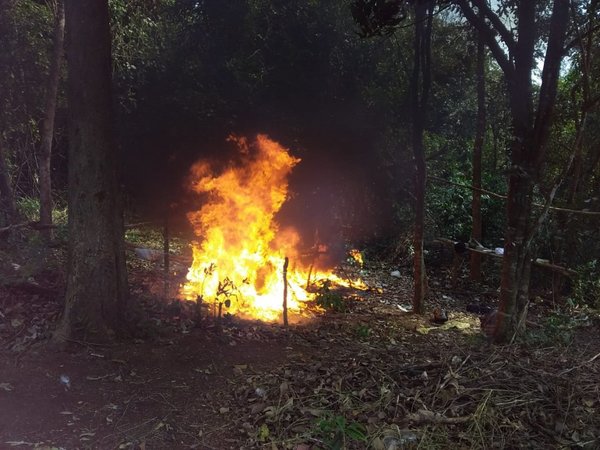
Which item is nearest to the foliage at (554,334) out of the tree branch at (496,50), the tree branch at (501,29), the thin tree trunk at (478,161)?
the tree branch at (496,50)

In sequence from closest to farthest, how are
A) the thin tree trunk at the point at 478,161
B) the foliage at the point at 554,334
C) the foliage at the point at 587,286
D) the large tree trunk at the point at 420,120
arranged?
1. the foliage at the point at 554,334
2. the large tree trunk at the point at 420,120
3. the foliage at the point at 587,286
4. the thin tree trunk at the point at 478,161

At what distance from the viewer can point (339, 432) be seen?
3.45 metres

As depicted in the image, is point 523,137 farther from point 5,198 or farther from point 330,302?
point 5,198

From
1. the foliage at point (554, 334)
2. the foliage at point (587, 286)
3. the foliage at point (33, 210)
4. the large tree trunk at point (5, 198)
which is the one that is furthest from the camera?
the foliage at point (33, 210)

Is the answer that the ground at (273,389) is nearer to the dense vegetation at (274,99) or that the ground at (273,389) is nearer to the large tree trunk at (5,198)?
the large tree trunk at (5,198)

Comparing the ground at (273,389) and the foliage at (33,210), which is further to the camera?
the foliage at (33,210)

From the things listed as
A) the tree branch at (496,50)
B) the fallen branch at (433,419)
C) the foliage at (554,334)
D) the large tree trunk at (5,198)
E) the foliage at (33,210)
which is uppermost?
the tree branch at (496,50)

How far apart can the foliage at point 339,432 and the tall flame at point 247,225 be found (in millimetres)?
3982

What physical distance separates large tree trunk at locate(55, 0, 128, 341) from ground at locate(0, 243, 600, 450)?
1.11ft

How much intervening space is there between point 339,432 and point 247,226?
16.8 ft

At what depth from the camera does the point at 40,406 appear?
13.0 ft

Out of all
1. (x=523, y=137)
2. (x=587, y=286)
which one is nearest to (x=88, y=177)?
(x=523, y=137)

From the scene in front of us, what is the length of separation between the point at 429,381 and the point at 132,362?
2.79m

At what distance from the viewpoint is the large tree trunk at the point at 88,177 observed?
497cm
